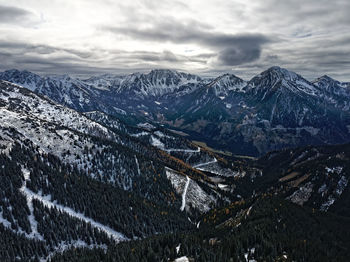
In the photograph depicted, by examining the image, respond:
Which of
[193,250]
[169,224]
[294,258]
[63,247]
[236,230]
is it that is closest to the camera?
[294,258]

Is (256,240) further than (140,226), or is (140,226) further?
(140,226)

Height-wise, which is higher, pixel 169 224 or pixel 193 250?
pixel 193 250

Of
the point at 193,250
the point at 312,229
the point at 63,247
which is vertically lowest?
the point at 63,247

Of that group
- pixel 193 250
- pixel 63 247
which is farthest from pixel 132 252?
pixel 63 247

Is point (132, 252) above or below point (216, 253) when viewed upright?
below

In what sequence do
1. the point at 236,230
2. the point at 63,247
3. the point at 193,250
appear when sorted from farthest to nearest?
the point at 63,247 < the point at 236,230 < the point at 193,250

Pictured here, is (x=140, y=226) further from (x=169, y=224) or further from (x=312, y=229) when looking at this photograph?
(x=312, y=229)

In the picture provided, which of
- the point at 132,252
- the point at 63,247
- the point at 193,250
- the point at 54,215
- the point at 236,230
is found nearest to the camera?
the point at 193,250

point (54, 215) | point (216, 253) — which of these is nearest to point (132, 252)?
point (216, 253)

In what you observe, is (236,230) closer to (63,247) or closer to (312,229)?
(312,229)
